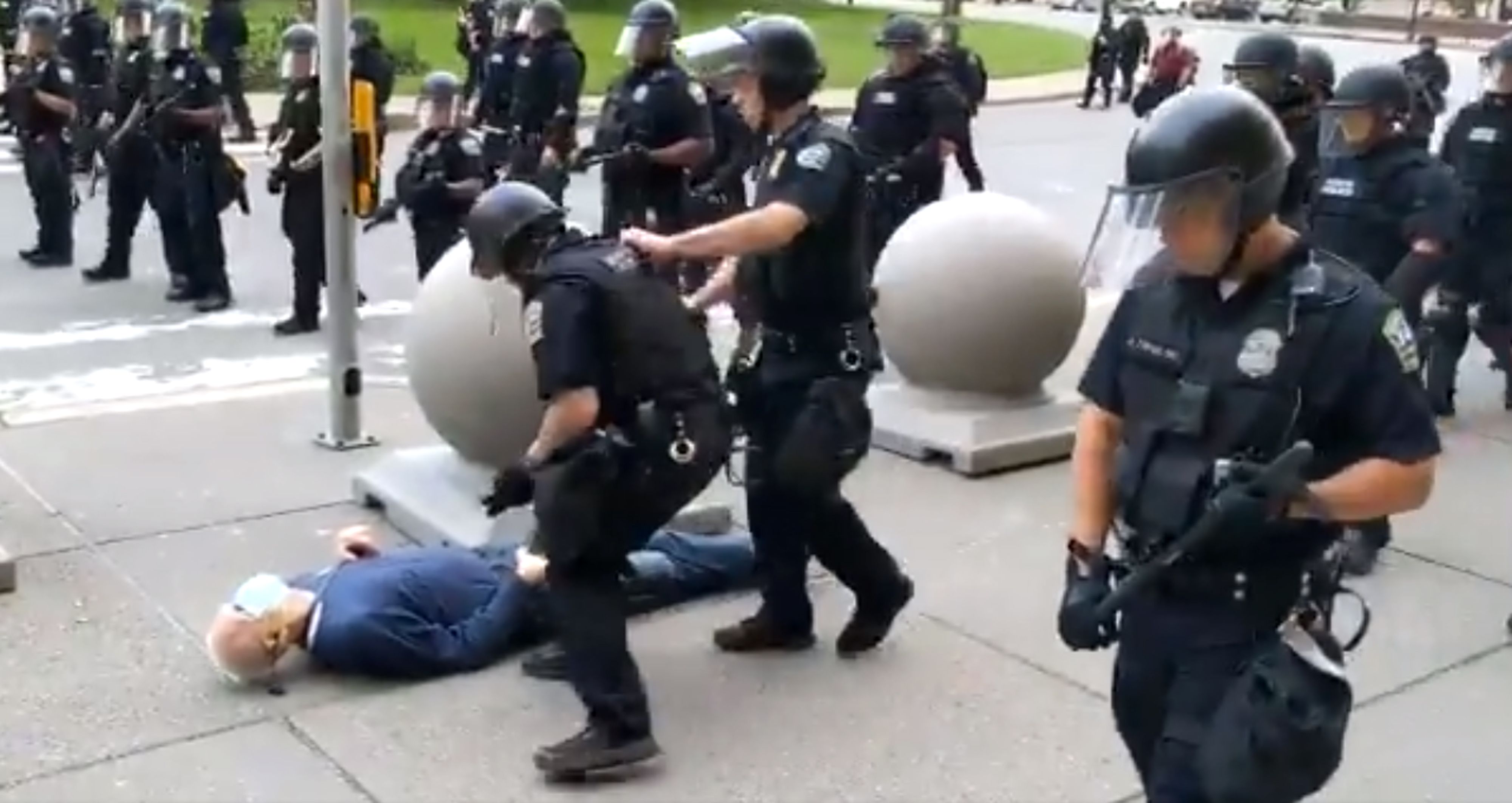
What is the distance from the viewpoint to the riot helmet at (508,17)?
15758 millimetres

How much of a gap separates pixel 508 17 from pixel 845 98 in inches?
519

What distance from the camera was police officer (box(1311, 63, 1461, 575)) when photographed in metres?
7.43

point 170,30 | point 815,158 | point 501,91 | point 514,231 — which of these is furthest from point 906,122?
point 514,231

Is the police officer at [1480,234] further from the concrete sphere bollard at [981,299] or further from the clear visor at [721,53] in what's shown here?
the clear visor at [721,53]

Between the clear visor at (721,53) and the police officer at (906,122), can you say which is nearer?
the clear visor at (721,53)

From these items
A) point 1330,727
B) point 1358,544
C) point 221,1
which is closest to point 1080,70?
point 221,1

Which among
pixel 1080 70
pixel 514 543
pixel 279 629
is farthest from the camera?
pixel 1080 70

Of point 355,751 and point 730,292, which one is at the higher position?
point 730,292

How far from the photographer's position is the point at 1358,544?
675 centimetres

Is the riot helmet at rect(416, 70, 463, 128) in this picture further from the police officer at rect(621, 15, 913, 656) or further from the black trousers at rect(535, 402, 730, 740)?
the black trousers at rect(535, 402, 730, 740)

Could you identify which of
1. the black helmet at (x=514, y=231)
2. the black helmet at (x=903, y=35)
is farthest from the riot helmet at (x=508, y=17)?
→ the black helmet at (x=514, y=231)

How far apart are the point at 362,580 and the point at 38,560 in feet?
5.60

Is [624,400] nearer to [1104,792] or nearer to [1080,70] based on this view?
[1104,792]

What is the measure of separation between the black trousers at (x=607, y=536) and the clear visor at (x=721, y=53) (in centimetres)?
104
